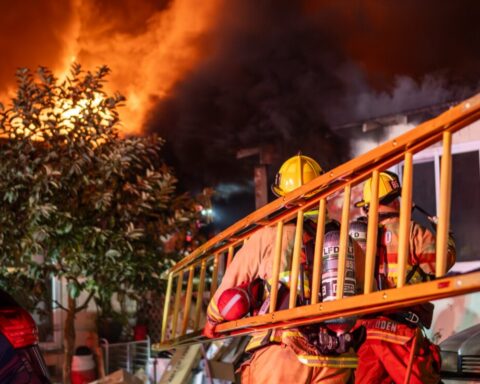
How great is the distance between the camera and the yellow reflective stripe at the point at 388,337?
4.37 m

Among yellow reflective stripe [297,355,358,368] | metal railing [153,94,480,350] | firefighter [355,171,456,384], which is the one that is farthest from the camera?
firefighter [355,171,456,384]

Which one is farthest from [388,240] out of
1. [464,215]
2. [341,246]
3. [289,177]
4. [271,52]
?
[271,52]

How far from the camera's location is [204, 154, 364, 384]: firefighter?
159 inches

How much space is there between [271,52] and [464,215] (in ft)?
15.0

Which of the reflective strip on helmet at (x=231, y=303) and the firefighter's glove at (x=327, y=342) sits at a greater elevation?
the reflective strip on helmet at (x=231, y=303)

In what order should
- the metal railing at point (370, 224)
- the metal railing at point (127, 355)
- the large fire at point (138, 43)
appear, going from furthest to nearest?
the large fire at point (138, 43)
the metal railing at point (127, 355)
the metal railing at point (370, 224)

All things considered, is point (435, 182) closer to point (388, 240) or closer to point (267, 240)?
point (388, 240)

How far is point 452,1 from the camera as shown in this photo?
28.5ft

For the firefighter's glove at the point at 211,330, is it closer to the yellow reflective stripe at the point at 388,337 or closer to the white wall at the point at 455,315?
the yellow reflective stripe at the point at 388,337

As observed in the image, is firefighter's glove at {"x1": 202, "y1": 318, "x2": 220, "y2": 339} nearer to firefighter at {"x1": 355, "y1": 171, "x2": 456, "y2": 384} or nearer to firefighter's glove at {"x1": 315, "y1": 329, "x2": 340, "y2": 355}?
firefighter's glove at {"x1": 315, "y1": 329, "x2": 340, "y2": 355}

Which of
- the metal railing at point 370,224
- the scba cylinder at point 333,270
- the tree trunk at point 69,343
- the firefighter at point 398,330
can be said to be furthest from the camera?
the tree trunk at point 69,343

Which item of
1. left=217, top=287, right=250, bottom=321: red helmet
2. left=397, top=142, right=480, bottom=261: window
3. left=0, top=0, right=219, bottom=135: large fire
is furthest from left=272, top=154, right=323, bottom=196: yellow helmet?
left=0, top=0, right=219, bottom=135: large fire

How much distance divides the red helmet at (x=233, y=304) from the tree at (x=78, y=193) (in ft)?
10.8

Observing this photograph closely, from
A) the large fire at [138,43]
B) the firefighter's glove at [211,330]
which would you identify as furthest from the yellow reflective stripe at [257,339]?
the large fire at [138,43]
